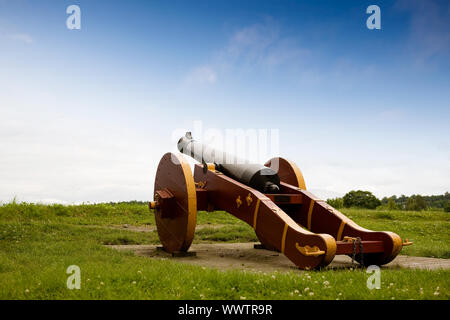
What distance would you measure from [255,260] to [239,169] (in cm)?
150

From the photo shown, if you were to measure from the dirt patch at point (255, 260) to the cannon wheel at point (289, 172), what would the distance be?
1.37m

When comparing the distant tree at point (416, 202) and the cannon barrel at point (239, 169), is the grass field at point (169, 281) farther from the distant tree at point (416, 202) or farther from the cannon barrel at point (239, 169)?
the distant tree at point (416, 202)

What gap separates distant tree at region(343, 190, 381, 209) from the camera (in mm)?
24797

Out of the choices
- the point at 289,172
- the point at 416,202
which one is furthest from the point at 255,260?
the point at 416,202

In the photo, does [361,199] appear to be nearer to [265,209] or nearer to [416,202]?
[416,202]

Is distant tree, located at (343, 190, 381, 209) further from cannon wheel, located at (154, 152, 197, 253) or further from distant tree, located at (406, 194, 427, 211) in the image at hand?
cannon wheel, located at (154, 152, 197, 253)

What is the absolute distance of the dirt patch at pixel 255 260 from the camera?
601 cm

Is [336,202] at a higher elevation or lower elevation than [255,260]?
lower

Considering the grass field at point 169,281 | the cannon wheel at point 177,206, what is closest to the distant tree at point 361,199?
the cannon wheel at point 177,206

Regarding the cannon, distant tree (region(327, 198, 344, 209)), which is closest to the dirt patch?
the cannon

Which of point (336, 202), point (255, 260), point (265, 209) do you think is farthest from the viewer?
point (336, 202)

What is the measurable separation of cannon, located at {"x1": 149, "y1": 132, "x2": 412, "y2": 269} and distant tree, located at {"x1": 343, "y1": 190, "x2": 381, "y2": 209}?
17.0m

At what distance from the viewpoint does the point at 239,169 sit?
730 cm
